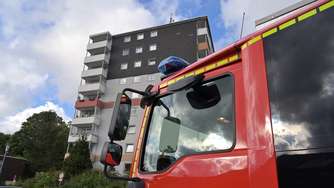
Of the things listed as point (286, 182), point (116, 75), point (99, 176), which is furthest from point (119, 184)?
point (116, 75)

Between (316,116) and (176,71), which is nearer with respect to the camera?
(316,116)

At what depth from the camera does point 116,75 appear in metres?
37.0

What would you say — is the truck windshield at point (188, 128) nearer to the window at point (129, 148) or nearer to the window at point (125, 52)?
the window at point (129, 148)

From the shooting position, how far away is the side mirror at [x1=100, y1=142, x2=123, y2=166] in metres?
2.27

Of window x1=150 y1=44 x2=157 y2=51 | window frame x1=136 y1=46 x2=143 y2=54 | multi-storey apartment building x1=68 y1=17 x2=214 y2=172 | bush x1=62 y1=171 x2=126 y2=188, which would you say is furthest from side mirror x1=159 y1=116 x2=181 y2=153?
window frame x1=136 y1=46 x2=143 y2=54

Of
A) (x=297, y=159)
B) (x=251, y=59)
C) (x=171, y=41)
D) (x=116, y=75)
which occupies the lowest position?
(x=297, y=159)

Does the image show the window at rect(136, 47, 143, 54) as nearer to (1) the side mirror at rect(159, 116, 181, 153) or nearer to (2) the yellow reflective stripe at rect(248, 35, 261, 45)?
(1) the side mirror at rect(159, 116, 181, 153)

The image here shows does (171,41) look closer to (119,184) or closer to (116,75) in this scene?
(116,75)

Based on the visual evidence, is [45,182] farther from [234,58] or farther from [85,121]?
[234,58]

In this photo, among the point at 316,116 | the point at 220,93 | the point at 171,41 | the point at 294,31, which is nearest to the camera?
the point at 316,116

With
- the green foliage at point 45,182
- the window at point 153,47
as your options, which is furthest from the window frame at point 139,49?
the green foliage at point 45,182

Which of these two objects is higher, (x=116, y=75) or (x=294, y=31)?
(x=116, y=75)

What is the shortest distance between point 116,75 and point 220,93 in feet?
117

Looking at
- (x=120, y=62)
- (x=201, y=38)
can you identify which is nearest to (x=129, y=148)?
(x=120, y=62)
